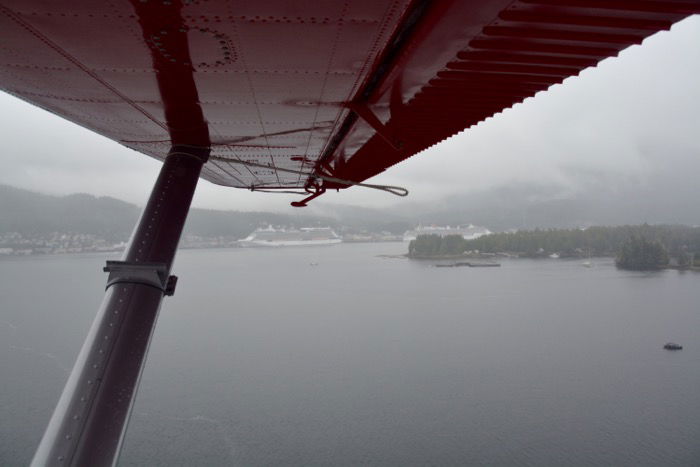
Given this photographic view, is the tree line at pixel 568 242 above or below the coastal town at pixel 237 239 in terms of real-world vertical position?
above

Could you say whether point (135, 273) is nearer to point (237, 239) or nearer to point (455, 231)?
point (455, 231)

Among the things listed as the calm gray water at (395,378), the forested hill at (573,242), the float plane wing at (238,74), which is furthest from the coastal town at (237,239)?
the float plane wing at (238,74)

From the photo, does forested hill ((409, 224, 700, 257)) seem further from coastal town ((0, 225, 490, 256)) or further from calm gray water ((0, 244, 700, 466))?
calm gray water ((0, 244, 700, 466))

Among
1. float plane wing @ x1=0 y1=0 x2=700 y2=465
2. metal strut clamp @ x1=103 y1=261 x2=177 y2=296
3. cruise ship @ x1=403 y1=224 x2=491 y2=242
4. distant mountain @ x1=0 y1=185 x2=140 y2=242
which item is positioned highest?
cruise ship @ x1=403 y1=224 x2=491 y2=242

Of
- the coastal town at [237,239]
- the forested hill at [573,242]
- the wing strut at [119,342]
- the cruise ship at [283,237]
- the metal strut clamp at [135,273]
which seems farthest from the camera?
the cruise ship at [283,237]

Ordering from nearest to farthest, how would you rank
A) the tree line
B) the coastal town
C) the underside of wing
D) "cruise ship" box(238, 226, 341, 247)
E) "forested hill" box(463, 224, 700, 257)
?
1. the underside of wing
2. the tree line
3. "forested hill" box(463, 224, 700, 257)
4. the coastal town
5. "cruise ship" box(238, 226, 341, 247)

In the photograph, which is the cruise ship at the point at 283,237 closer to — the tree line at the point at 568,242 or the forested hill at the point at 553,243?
the tree line at the point at 568,242

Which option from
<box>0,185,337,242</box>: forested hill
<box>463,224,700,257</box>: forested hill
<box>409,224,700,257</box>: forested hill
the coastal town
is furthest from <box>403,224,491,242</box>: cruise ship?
<box>0,185,337,242</box>: forested hill

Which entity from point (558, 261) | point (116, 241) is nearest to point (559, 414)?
point (558, 261)
